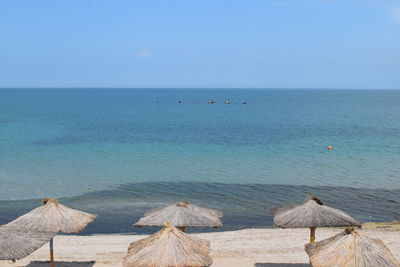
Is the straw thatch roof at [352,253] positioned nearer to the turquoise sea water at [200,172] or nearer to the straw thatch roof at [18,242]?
the straw thatch roof at [18,242]

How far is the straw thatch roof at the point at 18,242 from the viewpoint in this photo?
11703mm

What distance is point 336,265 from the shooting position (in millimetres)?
11688

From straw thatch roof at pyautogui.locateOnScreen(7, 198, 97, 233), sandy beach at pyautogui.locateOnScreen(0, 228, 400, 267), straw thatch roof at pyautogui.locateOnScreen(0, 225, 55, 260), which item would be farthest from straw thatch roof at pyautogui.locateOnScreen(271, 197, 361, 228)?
straw thatch roof at pyautogui.locateOnScreen(0, 225, 55, 260)

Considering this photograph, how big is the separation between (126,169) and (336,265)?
26316 millimetres

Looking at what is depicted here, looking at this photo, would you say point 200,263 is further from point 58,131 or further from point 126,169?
point 58,131

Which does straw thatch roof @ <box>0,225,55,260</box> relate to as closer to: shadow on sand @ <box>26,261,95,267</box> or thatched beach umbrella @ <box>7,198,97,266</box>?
thatched beach umbrella @ <box>7,198,97,266</box>

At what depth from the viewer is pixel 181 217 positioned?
49.7 ft

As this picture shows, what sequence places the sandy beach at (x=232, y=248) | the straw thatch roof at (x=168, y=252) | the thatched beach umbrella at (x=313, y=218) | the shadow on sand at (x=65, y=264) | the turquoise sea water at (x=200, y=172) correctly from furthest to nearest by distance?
the turquoise sea water at (x=200, y=172)
the sandy beach at (x=232, y=248)
the shadow on sand at (x=65, y=264)
the thatched beach umbrella at (x=313, y=218)
the straw thatch roof at (x=168, y=252)

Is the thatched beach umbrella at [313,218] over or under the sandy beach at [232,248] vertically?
over

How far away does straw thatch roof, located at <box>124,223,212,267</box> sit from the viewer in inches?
466

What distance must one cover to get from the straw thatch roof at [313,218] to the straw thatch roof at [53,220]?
254 inches

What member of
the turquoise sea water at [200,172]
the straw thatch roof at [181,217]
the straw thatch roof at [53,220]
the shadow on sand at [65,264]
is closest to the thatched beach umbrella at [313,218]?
the straw thatch roof at [181,217]

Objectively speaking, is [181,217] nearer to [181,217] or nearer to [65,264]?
[181,217]

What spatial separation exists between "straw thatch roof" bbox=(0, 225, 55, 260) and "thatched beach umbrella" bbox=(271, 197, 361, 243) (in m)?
7.45
